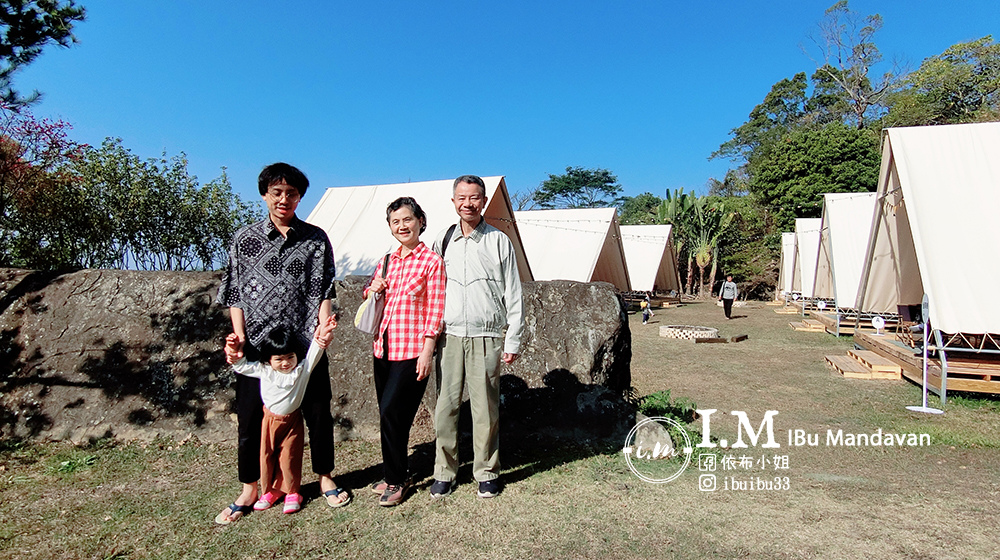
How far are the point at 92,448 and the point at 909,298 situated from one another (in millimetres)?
9540

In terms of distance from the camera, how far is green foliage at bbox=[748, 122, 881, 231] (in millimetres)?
23938

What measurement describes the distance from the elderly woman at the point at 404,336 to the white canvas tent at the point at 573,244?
39.9ft

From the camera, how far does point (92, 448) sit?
3447 millimetres

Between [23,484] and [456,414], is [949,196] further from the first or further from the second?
[23,484]

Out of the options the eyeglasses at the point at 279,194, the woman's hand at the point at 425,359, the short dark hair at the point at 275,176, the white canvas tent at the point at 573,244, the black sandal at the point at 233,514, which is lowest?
the black sandal at the point at 233,514

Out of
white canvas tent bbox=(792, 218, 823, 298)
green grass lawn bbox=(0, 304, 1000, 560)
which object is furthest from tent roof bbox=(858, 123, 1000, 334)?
white canvas tent bbox=(792, 218, 823, 298)

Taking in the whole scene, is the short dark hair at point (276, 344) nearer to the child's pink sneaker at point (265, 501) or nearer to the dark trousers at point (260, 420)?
the dark trousers at point (260, 420)

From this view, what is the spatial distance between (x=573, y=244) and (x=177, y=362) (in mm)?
13210

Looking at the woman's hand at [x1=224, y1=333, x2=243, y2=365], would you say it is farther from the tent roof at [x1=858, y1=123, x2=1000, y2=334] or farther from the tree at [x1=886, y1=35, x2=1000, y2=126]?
the tree at [x1=886, y1=35, x2=1000, y2=126]

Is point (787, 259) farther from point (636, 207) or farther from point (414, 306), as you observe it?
point (636, 207)

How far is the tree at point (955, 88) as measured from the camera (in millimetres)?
22469

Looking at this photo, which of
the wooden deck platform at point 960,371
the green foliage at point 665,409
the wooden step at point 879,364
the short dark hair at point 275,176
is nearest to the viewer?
the short dark hair at point 275,176

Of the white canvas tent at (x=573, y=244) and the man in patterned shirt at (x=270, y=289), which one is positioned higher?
the white canvas tent at (x=573, y=244)

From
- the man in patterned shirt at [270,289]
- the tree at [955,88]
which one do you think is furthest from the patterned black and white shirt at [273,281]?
the tree at [955,88]
